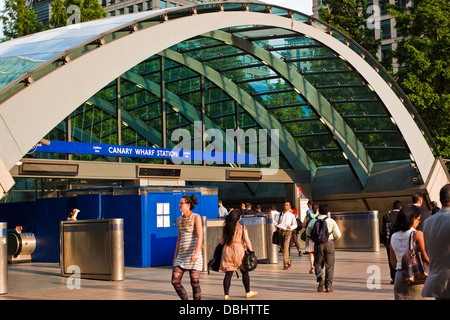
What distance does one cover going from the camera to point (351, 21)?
3906 centimetres

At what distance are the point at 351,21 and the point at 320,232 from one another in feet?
93.9

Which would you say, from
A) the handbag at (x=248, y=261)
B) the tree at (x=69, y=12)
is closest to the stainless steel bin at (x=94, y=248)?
the handbag at (x=248, y=261)

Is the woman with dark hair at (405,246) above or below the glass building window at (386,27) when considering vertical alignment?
below

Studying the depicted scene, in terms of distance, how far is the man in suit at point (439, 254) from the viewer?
632cm

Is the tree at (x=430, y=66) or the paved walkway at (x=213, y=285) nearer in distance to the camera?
the paved walkway at (x=213, y=285)

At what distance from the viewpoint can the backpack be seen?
12.4 metres

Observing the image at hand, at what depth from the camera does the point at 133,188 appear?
714 inches

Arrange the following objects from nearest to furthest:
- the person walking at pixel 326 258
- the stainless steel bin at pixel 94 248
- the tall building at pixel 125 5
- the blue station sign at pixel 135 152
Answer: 1. the person walking at pixel 326 258
2. the stainless steel bin at pixel 94 248
3. the blue station sign at pixel 135 152
4. the tall building at pixel 125 5

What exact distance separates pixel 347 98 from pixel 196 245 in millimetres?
19933

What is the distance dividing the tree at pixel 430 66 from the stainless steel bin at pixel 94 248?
21788mm

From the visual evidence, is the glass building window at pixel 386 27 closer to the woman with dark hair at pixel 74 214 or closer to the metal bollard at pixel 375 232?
the metal bollard at pixel 375 232

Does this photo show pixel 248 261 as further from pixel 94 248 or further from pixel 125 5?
pixel 125 5

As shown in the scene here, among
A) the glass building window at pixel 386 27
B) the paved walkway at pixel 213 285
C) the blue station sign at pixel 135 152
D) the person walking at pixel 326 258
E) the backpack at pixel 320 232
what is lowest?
the paved walkway at pixel 213 285


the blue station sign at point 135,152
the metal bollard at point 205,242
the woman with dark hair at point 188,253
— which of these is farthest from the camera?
the blue station sign at point 135,152
